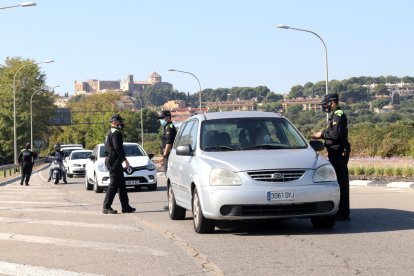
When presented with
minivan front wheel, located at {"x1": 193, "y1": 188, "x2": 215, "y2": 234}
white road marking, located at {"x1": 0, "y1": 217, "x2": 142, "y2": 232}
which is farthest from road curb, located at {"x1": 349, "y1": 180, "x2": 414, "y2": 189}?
minivan front wheel, located at {"x1": 193, "y1": 188, "x2": 215, "y2": 234}

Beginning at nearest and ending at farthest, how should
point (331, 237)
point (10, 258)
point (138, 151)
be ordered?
point (10, 258), point (331, 237), point (138, 151)

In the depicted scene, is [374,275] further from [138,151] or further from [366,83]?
[366,83]

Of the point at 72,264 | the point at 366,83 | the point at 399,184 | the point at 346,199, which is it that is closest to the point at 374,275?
the point at 72,264

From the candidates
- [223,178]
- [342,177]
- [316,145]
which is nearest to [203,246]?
[223,178]

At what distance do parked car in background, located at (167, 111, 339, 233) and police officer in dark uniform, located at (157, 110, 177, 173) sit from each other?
4021mm

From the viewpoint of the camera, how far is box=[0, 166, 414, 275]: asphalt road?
813cm

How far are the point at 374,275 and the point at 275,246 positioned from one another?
88.2 inches

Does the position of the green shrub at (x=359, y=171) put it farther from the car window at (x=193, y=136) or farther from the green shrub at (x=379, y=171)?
the car window at (x=193, y=136)

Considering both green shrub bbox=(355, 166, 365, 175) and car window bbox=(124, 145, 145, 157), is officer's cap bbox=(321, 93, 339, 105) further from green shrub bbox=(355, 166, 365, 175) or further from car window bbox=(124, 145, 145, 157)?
green shrub bbox=(355, 166, 365, 175)

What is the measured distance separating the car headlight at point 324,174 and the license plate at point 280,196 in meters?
0.43

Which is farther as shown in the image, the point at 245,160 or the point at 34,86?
the point at 34,86

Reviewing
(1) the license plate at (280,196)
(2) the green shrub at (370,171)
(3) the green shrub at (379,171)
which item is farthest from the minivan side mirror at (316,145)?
(2) the green shrub at (370,171)

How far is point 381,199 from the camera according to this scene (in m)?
16.5

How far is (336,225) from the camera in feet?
38.3
